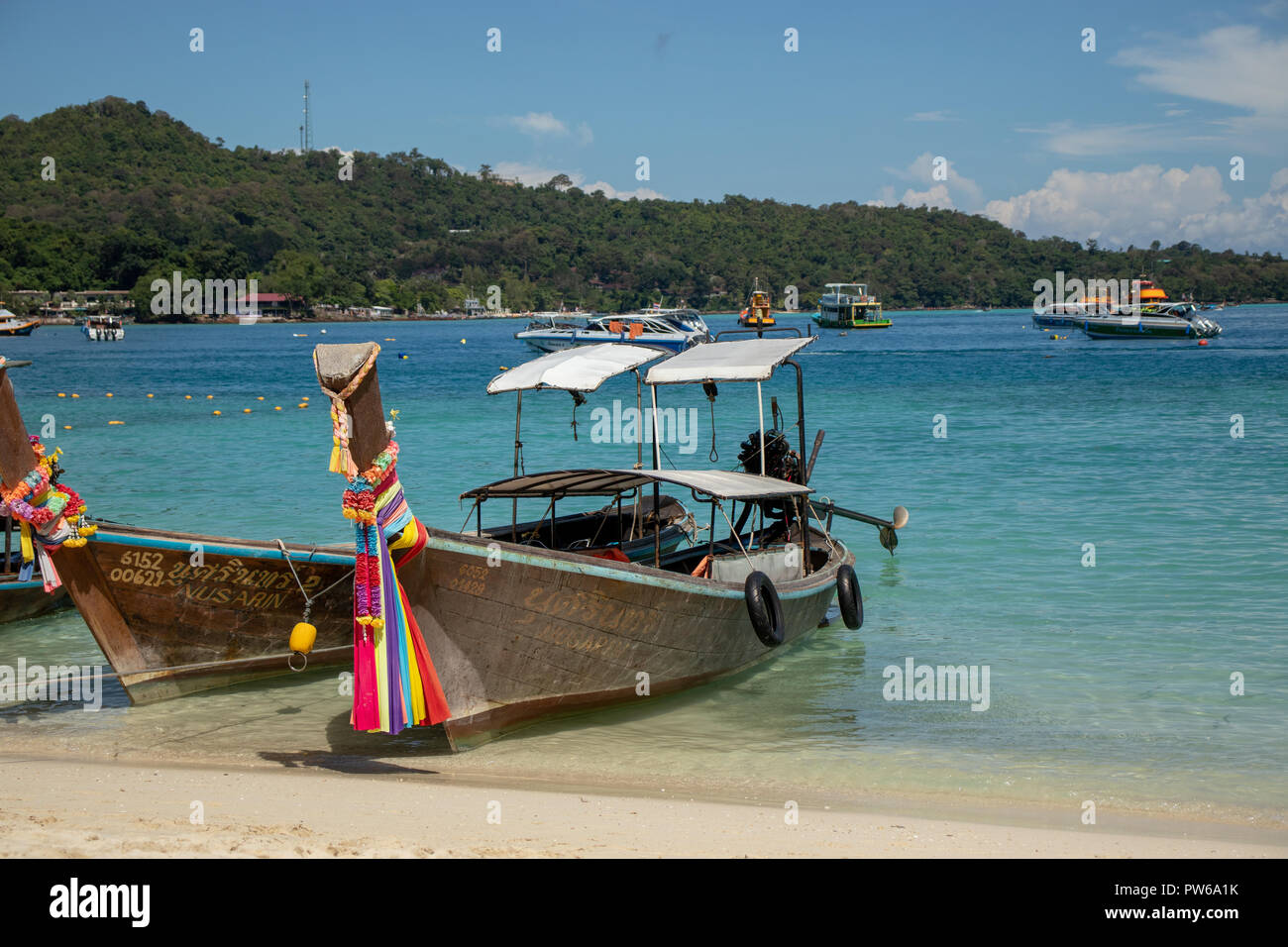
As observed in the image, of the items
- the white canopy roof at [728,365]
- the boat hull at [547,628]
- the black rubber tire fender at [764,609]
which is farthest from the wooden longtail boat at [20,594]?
the black rubber tire fender at [764,609]

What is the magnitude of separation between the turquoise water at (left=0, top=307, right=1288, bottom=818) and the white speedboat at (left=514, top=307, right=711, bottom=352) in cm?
1896

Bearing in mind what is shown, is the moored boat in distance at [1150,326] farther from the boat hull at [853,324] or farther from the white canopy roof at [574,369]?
the white canopy roof at [574,369]

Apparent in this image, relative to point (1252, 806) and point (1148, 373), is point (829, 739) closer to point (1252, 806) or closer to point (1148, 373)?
point (1252, 806)

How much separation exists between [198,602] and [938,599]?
25.5 ft

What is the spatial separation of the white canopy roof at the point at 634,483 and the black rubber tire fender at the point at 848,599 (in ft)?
3.68

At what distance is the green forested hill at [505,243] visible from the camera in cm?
16562

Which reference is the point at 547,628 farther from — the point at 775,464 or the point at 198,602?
the point at 775,464

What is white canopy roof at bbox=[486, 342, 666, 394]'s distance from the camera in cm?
1091

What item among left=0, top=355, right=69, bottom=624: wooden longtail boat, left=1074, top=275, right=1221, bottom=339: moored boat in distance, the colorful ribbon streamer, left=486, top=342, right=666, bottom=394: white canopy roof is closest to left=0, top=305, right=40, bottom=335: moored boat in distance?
left=1074, top=275, right=1221, bottom=339: moored boat in distance

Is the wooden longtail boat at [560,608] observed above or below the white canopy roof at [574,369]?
below

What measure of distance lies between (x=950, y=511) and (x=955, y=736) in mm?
10016

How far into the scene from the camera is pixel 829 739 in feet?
28.2

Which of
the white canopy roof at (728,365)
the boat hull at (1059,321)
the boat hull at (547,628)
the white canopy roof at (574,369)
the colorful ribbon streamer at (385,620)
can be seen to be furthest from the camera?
the boat hull at (1059,321)

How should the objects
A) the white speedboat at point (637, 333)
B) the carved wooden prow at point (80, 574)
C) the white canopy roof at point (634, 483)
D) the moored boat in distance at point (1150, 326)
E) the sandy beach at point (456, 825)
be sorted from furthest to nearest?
the moored boat in distance at point (1150, 326) → the white speedboat at point (637, 333) → the white canopy roof at point (634, 483) → the carved wooden prow at point (80, 574) → the sandy beach at point (456, 825)
